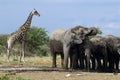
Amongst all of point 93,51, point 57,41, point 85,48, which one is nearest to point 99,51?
point 93,51

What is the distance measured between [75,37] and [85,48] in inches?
26.4

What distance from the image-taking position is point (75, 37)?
2202cm

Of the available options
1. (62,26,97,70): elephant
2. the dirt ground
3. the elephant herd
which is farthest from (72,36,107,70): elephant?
the dirt ground

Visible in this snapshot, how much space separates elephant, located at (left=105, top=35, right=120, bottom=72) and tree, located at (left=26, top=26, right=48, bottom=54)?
2065cm

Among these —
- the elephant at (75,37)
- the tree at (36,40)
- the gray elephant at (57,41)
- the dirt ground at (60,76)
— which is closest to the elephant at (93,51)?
the elephant at (75,37)

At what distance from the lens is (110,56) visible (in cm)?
2398

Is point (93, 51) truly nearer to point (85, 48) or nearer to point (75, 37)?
point (85, 48)

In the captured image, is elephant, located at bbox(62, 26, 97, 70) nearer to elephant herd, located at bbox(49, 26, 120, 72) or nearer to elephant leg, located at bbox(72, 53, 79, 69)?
elephant herd, located at bbox(49, 26, 120, 72)

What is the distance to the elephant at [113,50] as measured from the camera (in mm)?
23325

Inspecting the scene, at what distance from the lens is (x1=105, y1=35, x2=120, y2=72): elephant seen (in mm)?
23325

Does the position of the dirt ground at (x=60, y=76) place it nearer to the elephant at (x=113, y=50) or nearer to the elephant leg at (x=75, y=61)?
the elephant leg at (x=75, y=61)

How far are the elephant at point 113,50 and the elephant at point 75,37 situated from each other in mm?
1754

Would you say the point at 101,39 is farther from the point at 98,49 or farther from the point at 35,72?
the point at 35,72

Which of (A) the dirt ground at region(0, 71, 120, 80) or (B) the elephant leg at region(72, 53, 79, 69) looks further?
(B) the elephant leg at region(72, 53, 79, 69)
